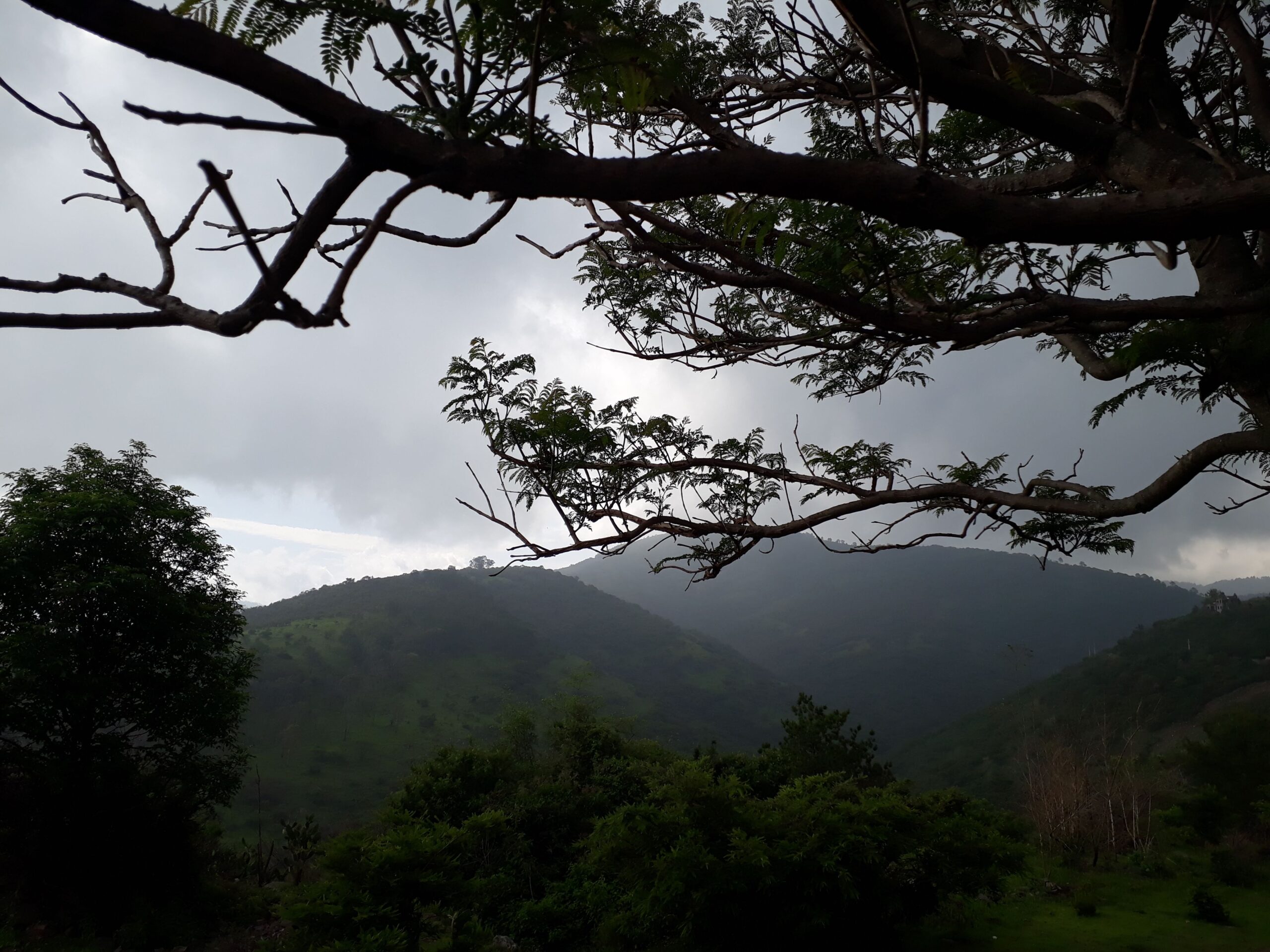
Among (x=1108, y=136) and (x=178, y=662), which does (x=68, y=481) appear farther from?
(x=1108, y=136)

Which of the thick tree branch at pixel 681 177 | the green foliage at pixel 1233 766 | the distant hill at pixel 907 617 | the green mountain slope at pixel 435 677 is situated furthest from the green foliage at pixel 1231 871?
the distant hill at pixel 907 617

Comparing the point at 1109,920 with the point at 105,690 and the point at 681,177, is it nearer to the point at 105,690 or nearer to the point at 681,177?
the point at 681,177

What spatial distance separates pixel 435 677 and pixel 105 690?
53754mm

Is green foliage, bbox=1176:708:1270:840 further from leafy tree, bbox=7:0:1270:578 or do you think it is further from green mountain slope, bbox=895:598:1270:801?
green mountain slope, bbox=895:598:1270:801

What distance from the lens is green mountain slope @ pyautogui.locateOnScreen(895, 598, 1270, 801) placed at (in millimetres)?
41906

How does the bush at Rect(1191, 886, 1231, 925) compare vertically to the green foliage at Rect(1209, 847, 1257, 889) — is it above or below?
above

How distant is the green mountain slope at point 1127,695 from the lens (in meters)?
41.9

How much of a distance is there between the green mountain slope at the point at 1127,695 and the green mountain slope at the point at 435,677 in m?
Answer: 17.2

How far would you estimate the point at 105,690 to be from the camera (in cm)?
970

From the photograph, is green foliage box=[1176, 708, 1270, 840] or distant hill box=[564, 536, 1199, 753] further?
distant hill box=[564, 536, 1199, 753]

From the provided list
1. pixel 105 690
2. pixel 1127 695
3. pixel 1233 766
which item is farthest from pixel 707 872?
pixel 1127 695

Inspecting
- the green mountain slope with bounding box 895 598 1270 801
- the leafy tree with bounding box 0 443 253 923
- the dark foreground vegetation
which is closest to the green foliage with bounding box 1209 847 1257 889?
the dark foreground vegetation

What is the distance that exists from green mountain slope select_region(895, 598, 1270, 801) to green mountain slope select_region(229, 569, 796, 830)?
1720cm

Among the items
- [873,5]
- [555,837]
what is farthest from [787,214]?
[555,837]
